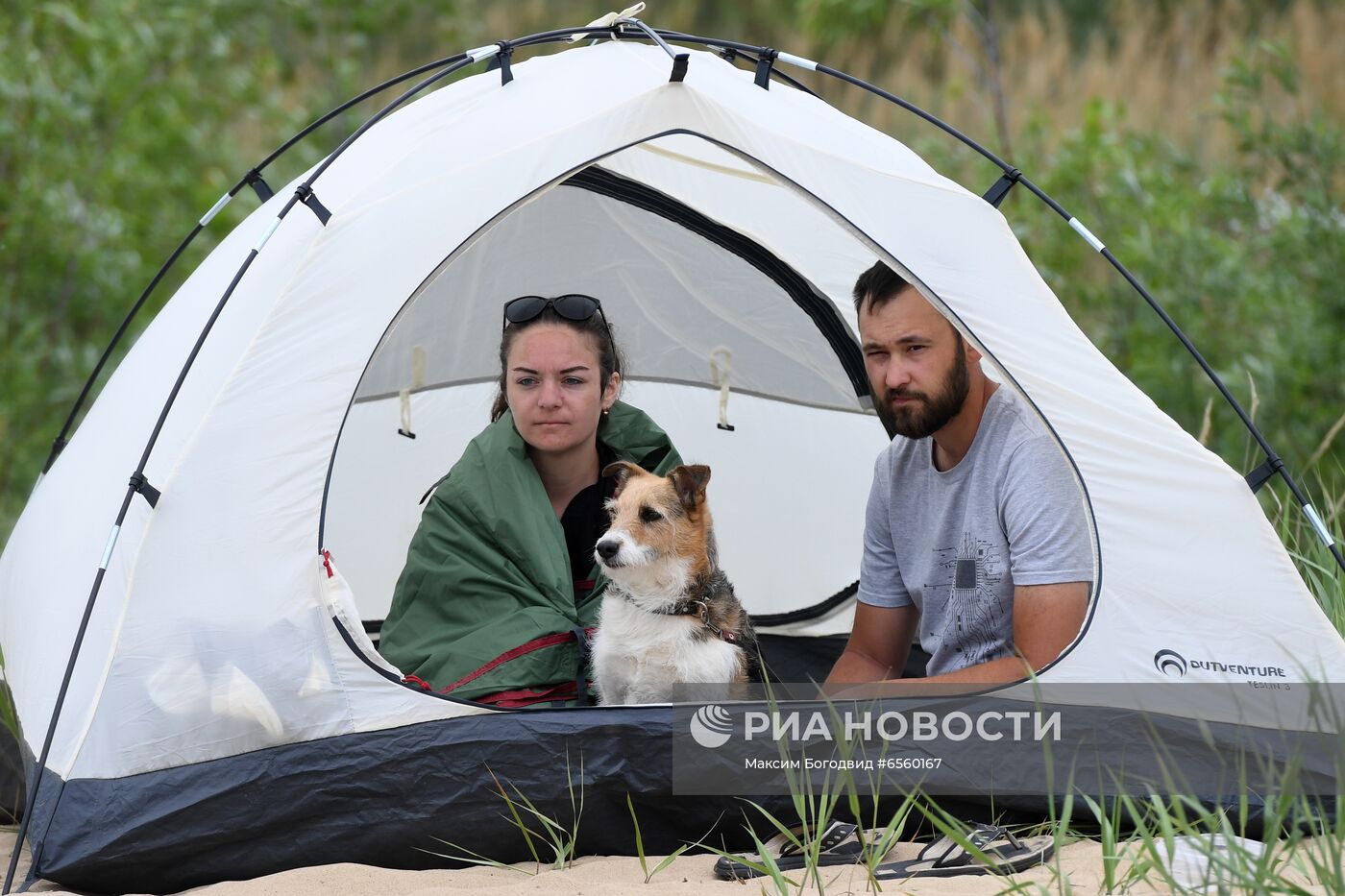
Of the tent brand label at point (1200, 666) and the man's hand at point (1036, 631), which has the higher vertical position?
the man's hand at point (1036, 631)

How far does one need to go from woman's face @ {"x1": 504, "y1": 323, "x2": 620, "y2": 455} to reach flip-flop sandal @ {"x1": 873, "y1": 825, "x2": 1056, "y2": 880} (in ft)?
4.68

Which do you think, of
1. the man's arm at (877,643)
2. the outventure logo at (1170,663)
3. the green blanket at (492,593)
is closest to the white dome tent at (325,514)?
the outventure logo at (1170,663)

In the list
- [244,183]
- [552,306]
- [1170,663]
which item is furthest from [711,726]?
[244,183]

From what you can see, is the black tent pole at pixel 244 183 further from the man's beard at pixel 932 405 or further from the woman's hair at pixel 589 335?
the man's beard at pixel 932 405

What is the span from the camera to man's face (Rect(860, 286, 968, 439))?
3270mm

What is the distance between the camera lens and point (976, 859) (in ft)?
8.42

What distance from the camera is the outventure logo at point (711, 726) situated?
9.43ft

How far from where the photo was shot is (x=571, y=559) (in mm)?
3826

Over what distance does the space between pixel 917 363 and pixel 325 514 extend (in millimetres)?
1482

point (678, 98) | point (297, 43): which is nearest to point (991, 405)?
point (678, 98)

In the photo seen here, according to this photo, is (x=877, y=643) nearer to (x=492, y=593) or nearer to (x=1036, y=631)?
(x=1036, y=631)

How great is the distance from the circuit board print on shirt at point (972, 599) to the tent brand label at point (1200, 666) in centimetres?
41

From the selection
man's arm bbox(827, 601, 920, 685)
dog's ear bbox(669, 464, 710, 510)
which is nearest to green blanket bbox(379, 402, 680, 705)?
dog's ear bbox(669, 464, 710, 510)

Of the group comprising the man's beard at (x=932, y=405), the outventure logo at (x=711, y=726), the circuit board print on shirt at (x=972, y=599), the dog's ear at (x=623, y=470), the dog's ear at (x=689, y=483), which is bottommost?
the outventure logo at (x=711, y=726)
